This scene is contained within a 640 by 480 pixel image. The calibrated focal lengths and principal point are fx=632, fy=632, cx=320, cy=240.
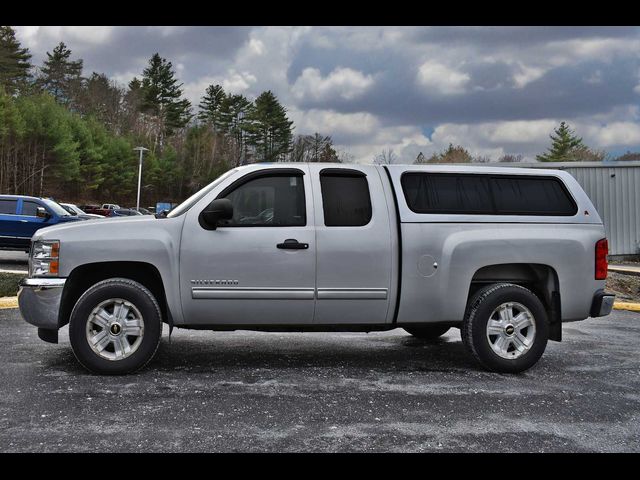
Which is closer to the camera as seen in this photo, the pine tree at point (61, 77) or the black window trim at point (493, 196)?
the black window trim at point (493, 196)

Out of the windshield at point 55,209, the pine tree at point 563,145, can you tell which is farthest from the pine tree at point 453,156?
the windshield at point 55,209

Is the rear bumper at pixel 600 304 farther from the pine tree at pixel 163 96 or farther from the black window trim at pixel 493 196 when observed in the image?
the pine tree at pixel 163 96

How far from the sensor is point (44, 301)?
578 cm

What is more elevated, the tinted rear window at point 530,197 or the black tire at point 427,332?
the tinted rear window at point 530,197

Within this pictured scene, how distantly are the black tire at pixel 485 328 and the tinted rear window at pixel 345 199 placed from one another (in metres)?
1.39

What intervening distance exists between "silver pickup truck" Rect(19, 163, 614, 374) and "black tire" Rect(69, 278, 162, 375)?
12 mm

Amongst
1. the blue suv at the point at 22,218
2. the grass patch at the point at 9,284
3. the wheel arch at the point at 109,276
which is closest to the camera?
the wheel arch at the point at 109,276

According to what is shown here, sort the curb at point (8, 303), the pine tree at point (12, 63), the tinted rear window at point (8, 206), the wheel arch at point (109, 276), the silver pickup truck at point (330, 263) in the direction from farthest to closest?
the pine tree at point (12, 63), the tinted rear window at point (8, 206), the curb at point (8, 303), the wheel arch at point (109, 276), the silver pickup truck at point (330, 263)

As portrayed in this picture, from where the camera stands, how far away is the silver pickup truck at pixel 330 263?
5816 millimetres

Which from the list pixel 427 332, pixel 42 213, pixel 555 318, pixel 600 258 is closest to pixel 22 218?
pixel 42 213

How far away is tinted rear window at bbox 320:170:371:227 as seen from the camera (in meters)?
6.03

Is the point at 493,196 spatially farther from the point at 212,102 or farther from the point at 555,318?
the point at 212,102
